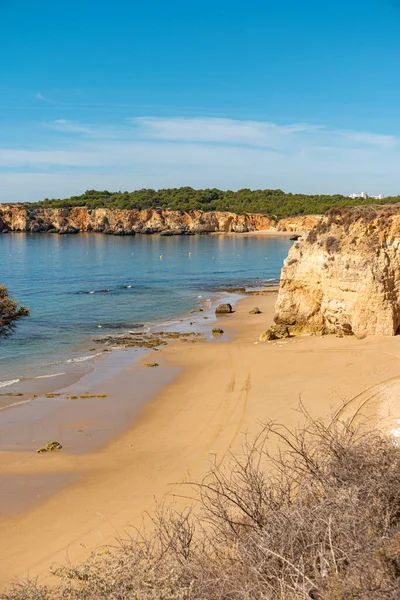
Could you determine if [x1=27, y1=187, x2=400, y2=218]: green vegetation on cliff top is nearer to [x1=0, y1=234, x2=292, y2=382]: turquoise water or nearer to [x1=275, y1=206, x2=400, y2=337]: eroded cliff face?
[x1=0, y1=234, x2=292, y2=382]: turquoise water

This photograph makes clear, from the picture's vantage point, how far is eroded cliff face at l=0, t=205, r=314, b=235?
433 ft

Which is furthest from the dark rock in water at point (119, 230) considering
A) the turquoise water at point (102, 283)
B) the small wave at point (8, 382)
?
the small wave at point (8, 382)

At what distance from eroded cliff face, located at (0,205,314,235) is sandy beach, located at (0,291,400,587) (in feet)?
360

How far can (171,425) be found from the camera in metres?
15.2

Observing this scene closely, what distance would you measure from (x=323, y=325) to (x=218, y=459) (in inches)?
521

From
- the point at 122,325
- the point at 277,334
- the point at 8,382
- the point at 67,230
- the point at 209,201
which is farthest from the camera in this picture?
the point at 209,201

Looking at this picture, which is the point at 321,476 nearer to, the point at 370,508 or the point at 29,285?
the point at 370,508

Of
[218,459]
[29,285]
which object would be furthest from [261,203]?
[218,459]

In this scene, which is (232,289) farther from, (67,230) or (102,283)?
(67,230)

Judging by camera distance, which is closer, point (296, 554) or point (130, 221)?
point (296, 554)

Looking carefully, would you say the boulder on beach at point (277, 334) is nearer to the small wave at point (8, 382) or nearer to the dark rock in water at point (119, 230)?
the small wave at point (8, 382)

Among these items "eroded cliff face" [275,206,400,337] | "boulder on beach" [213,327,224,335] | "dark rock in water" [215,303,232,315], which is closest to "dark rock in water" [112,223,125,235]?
"dark rock in water" [215,303,232,315]

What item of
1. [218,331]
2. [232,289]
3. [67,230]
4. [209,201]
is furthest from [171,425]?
[209,201]

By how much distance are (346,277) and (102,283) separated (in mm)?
33468
